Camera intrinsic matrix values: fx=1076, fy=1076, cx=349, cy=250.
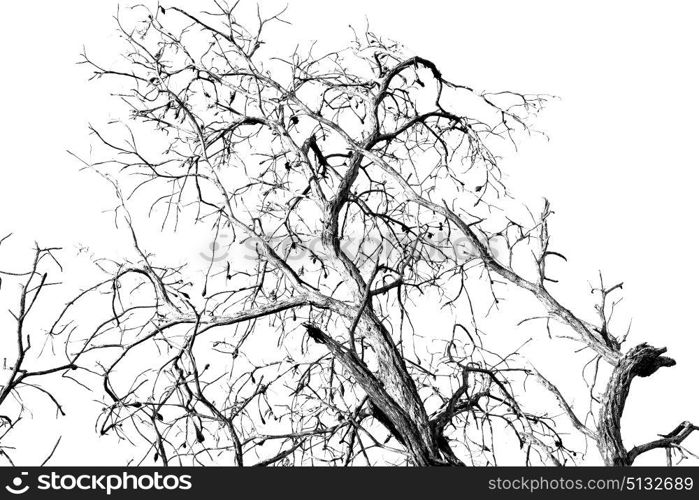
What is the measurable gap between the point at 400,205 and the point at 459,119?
0.52 meters

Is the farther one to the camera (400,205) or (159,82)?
(400,205)

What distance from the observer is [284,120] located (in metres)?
5.09
